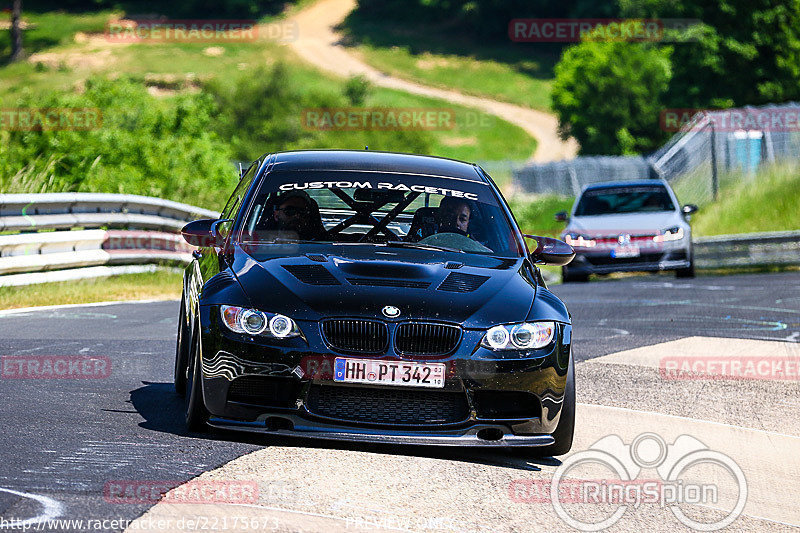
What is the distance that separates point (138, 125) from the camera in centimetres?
3416

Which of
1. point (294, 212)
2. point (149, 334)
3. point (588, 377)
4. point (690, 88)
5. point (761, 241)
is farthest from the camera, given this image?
point (690, 88)

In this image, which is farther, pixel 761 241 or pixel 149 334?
pixel 761 241

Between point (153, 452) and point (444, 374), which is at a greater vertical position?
point (444, 374)

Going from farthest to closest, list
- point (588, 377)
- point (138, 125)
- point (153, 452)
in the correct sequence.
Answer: point (138, 125)
point (588, 377)
point (153, 452)

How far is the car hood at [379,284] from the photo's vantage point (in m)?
6.19

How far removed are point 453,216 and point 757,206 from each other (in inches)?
956

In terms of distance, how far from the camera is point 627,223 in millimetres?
20719

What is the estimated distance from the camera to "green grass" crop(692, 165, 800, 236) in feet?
95.8

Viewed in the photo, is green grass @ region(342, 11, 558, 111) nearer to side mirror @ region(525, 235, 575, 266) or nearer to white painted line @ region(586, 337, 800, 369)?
white painted line @ region(586, 337, 800, 369)

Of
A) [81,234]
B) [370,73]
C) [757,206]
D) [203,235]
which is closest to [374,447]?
[203,235]

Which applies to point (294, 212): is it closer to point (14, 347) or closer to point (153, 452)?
point (153, 452)

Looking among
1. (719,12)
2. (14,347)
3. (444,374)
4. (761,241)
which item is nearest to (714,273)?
(761,241)

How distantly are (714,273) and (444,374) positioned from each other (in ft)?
60.1

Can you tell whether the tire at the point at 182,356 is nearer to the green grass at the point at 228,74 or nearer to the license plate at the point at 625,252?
the license plate at the point at 625,252
